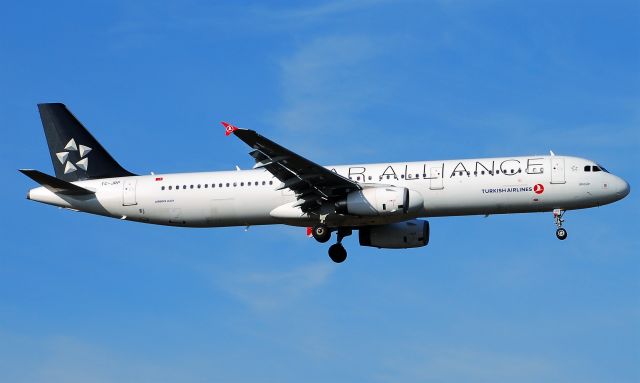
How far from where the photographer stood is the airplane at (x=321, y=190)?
5928 centimetres

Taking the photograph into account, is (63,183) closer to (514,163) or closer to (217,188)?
(217,188)

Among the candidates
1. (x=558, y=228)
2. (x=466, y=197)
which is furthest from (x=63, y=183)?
(x=558, y=228)

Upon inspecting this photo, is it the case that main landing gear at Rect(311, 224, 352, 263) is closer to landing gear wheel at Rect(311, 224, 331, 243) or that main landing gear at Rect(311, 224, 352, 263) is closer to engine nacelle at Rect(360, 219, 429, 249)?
landing gear wheel at Rect(311, 224, 331, 243)

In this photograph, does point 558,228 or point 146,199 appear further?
point 146,199

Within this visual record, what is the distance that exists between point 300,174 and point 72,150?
15.2 m

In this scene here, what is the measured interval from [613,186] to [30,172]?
96.5 ft

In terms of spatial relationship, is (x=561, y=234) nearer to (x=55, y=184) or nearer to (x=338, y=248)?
(x=338, y=248)

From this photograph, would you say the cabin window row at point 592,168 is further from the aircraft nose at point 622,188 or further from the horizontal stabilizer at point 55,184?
the horizontal stabilizer at point 55,184

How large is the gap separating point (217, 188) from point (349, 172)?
7.03 meters

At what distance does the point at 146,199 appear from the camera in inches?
2539

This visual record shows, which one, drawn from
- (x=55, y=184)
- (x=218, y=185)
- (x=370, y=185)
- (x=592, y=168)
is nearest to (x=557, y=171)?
(x=592, y=168)

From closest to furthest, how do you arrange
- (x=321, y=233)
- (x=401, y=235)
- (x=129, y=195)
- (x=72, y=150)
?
1. (x=321, y=233)
2. (x=129, y=195)
3. (x=401, y=235)
4. (x=72, y=150)

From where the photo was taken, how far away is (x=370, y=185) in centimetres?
6028

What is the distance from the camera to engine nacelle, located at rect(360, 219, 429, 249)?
214ft
